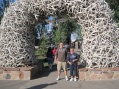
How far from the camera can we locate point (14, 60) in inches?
456

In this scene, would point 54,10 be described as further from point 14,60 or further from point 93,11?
point 14,60

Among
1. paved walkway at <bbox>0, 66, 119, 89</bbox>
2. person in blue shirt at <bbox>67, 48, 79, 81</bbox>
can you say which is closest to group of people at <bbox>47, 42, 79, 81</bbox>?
person in blue shirt at <bbox>67, 48, 79, 81</bbox>

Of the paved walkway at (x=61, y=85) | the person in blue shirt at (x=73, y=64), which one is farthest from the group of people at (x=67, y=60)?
the paved walkway at (x=61, y=85)

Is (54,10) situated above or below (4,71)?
above

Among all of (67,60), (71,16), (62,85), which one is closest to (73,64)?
(67,60)

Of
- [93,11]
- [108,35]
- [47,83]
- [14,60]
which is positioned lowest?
[47,83]

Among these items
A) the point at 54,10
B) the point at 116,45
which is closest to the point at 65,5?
the point at 54,10

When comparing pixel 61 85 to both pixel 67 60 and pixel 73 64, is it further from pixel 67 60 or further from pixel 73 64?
pixel 67 60

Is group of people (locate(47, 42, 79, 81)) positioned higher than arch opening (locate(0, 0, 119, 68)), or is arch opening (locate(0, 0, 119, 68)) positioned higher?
arch opening (locate(0, 0, 119, 68))

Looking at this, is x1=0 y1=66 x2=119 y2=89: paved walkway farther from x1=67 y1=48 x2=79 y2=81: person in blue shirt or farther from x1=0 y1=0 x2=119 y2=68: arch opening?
x1=0 y1=0 x2=119 y2=68: arch opening

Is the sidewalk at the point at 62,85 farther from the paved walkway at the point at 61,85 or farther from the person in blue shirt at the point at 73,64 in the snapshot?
the person in blue shirt at the point at 73,64

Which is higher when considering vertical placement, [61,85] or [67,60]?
[67,60]

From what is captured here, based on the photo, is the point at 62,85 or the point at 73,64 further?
the point at 73,64

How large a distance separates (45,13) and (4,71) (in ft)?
10.7
